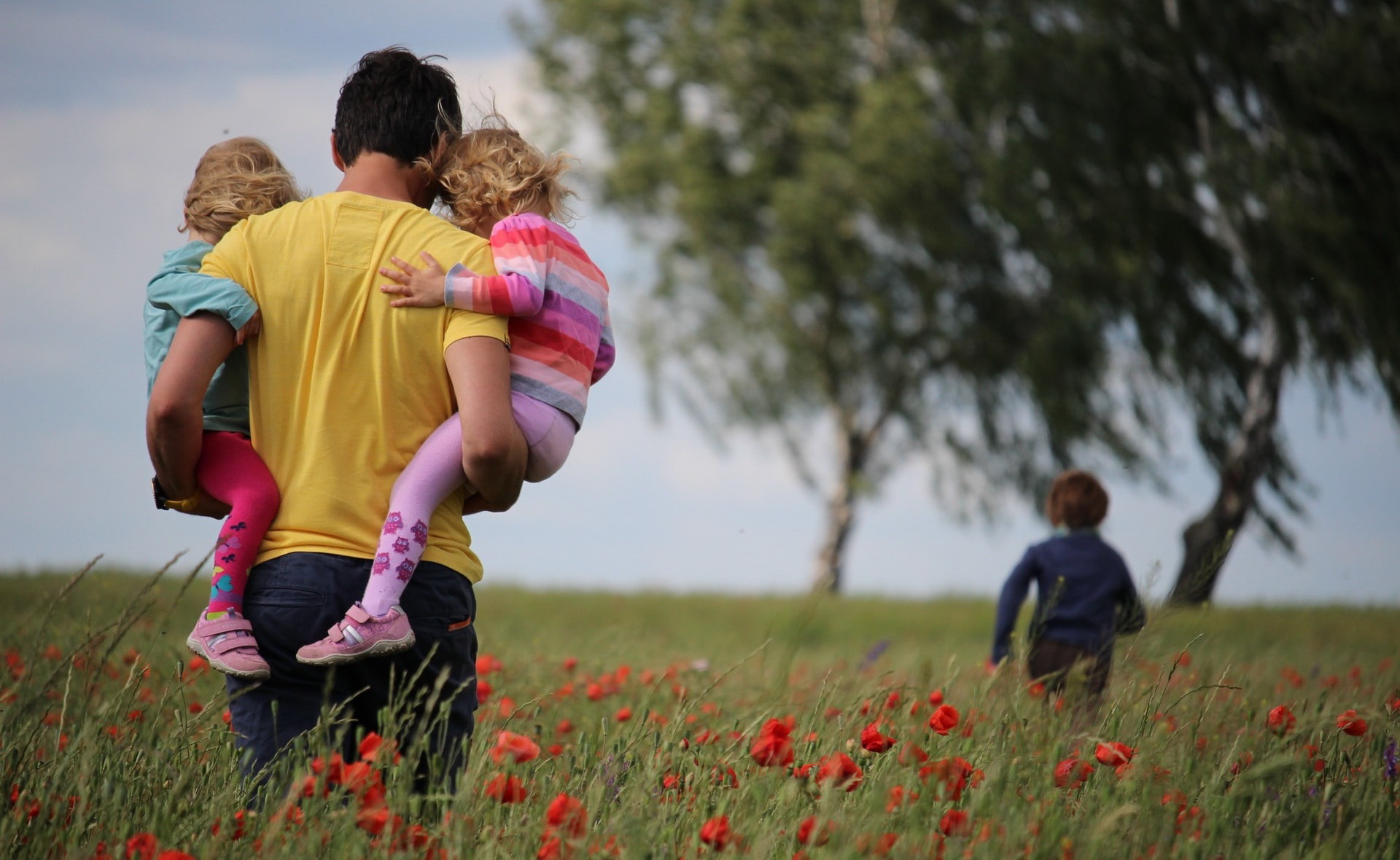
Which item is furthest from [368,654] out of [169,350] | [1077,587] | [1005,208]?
[1005,208]

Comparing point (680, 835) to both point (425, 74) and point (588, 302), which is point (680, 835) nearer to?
point (588, 302)

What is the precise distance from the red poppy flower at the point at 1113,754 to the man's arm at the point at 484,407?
4.89 ft

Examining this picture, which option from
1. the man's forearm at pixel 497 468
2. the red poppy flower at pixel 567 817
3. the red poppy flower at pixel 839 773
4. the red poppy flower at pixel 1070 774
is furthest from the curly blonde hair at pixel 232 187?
the red poppy flower at pixel 1070 774

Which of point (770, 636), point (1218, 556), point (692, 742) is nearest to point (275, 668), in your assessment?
point (692, 742)

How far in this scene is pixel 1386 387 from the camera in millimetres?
12773

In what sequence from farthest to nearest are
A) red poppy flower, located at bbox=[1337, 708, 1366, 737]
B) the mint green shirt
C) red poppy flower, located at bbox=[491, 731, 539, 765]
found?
red poppy flower, located at bbox=[1337, 708, 1366, 737] < the mint green shirt < red poppy flower, located at bbox=[491, 731, 539, 765]

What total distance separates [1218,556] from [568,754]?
7.02ft

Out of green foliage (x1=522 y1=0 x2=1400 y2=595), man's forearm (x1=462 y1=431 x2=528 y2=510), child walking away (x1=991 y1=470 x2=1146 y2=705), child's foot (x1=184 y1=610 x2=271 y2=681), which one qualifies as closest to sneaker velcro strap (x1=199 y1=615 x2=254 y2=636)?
→ child's foot (x1=184 y1=610 x2=271 y2=681)

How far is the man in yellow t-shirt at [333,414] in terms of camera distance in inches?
91.6

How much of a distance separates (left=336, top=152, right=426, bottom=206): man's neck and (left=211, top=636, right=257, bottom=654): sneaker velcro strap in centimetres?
96

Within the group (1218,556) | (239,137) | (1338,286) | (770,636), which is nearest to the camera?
(239,137)

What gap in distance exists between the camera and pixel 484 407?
91.0 inches

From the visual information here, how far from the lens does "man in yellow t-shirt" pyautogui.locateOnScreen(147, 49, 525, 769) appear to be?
233cm

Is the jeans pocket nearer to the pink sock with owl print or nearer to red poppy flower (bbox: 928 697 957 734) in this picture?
the pink sock with owl print
